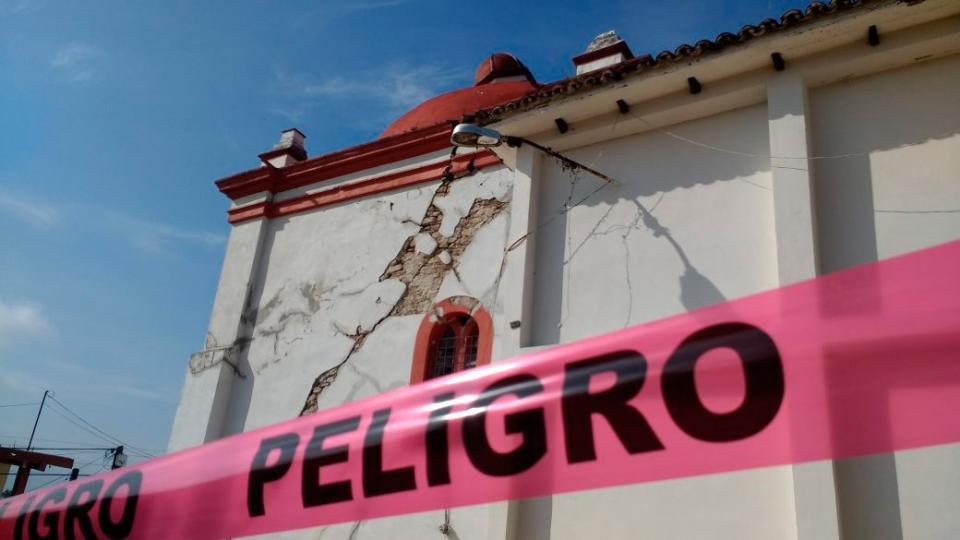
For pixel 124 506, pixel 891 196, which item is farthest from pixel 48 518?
pixel 891 196

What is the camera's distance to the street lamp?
6.24 m

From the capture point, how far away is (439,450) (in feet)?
9.41

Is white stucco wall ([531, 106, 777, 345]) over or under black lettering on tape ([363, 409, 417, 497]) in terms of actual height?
over

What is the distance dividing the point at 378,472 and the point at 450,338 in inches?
200

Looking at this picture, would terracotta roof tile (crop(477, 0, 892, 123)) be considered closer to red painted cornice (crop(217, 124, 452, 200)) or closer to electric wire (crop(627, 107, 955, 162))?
electric wire (crop(627, 107, 955, 162))

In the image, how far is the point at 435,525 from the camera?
276 inches

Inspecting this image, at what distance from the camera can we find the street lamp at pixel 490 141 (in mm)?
6242

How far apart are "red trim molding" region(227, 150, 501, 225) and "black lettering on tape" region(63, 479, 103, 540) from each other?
5.54 meters

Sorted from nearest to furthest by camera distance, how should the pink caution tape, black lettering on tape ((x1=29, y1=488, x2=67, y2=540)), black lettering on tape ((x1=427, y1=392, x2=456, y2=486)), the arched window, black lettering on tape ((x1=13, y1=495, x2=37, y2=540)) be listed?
the pink caution tape, black lettering on tape ((x1=427, y1=392, x2=456, y2=486)), black lettering on tape ((x1=29, y1=488, x2=67, y2=540)), black lettering on tape ((x1=13, y1=495, x2=37, y2=540)), the arched window

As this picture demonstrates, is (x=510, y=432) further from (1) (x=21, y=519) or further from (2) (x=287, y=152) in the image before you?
(2) (x=287, y=152)

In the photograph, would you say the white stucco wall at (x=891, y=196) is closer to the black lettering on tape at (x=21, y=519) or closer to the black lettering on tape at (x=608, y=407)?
the black lettering on tape at (x=608, y=407)

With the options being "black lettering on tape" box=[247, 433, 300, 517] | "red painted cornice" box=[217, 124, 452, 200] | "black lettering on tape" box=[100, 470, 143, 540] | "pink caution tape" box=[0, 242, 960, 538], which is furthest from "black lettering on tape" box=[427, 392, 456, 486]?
"red painted cornice" box=[217, 124, 452, 200]

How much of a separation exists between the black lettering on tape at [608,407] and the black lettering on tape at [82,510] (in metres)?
2.65

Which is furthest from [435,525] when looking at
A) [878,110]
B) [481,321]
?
[878,110]
